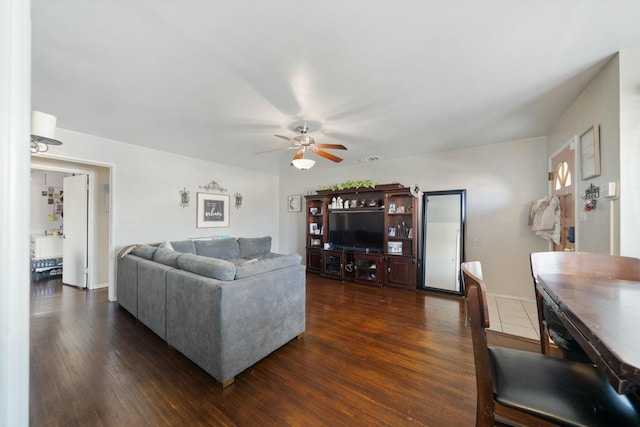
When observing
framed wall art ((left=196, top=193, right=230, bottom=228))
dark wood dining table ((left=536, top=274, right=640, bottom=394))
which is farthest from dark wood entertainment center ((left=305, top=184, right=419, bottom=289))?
dark wood dining table ((left=536, top=274, right=640, bottom=394))

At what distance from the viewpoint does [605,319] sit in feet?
2.67

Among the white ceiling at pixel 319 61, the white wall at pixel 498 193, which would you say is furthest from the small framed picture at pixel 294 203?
the white ceiling at pixel 319 61

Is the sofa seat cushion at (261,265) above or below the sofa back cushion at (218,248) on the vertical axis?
above

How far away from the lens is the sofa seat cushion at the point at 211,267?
6.54ft

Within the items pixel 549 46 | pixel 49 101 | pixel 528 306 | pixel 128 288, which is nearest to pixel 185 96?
pixel 49 101

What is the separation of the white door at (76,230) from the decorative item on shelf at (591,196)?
23.2 feet

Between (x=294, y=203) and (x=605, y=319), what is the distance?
599 centimetres

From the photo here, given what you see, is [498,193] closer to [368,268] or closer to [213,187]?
[368,268]

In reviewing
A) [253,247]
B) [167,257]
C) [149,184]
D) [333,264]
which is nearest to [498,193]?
[333,264]

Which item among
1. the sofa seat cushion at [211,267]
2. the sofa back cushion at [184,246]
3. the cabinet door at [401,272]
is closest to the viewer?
the sofa seat cushion at [211,267]

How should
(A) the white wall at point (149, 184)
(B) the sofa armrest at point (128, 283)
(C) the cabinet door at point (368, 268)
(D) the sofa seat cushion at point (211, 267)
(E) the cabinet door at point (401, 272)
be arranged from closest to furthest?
(D) the sofa seat cushion at point (211, 267) → (B) the sofa armrest at point (128, 283) → (A) the white wall at point (149, 184) → (E) the cabinet door at point (401, 272) → (C) the cabinet door at point (368, 268)

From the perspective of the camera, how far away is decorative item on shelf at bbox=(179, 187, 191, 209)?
469 centimetres

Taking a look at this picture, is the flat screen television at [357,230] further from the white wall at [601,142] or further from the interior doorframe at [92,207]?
the interior doorframe at [92,207]

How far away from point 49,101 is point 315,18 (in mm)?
3094
